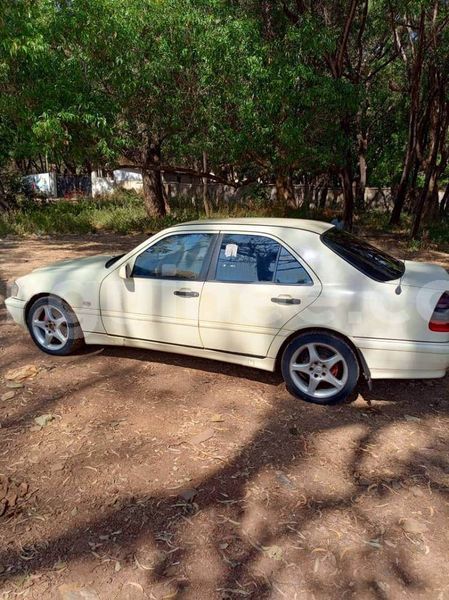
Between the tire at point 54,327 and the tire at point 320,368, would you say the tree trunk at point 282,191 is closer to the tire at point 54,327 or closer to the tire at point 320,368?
the tire at point 54,327

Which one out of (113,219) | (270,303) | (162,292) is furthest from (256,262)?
(113,219)

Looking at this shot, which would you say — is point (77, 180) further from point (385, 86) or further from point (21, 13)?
point (21, 13)

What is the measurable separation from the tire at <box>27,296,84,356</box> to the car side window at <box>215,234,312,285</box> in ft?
5.35

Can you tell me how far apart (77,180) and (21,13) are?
22916 mm

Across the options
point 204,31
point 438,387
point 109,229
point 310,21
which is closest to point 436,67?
point 310,21

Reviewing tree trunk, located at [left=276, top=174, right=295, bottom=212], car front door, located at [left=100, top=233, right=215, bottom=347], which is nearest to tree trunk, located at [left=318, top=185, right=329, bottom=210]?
tree trunk, located at [left=276, top=174, right=295, bottom=212]

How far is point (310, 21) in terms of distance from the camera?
382 inches

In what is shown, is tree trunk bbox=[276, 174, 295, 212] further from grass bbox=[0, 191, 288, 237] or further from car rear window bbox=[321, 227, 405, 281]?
car rear window bbox=[321, 227, 405, 281]

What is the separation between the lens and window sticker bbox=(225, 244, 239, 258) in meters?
3.91

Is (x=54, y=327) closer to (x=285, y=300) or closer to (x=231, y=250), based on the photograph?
(x=231, y=250)

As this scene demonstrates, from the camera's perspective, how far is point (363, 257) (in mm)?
3826

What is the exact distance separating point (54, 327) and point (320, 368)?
2.67m

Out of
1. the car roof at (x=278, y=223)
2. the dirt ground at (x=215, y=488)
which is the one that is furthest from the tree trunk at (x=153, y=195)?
the dirt ground at (x=215, y=488)

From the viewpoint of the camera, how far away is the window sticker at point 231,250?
391 centimetres
